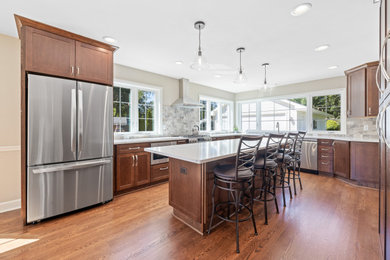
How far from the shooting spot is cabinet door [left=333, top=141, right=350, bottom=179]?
12.2 ft

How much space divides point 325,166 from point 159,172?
12.5 feet

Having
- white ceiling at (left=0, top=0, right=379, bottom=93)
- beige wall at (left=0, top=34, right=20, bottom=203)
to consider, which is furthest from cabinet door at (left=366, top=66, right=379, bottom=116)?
beige wall at (left=0, top=34, right=20, bottom=203)

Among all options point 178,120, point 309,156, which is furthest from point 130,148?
point 309,156

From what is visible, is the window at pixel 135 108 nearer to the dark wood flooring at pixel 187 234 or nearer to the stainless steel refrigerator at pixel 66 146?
the stainless steel refrigerator at pixel 66 146

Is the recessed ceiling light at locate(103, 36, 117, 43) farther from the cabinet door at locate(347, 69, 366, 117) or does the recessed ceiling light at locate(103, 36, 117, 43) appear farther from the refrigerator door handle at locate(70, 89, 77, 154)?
the cabinet door at locate(347, 69, 366, 117)

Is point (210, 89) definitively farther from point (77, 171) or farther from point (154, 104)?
point (77, 171)

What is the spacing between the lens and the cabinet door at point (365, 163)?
3332 millimetres

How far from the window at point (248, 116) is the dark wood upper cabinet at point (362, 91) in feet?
8.81

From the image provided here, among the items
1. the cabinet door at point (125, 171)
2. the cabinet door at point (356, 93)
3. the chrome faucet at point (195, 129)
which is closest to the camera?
the cabinet door at point (125, 171)

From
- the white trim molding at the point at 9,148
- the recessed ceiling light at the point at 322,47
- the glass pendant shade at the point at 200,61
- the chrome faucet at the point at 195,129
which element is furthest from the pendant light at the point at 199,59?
the chrome faucet at the point at 195,129

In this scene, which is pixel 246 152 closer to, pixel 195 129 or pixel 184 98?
pixel 184 98

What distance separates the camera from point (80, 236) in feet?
6.22

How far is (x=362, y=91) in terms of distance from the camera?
362 centimetres

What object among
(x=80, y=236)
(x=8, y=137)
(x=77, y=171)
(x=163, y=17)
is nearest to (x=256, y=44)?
(x=163, y=17)
